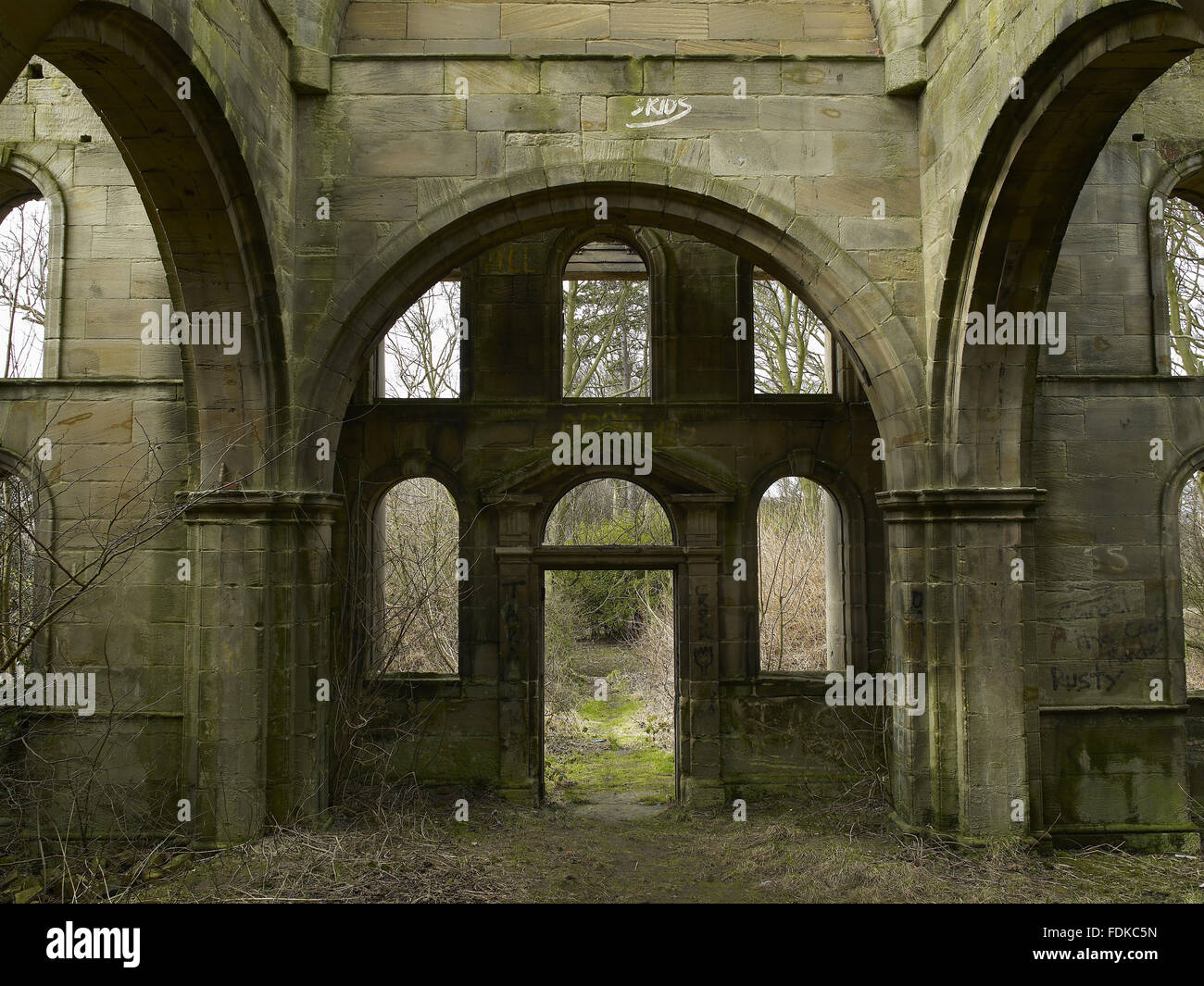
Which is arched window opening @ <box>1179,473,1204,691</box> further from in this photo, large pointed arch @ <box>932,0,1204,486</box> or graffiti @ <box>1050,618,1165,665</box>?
large pointed arch @ <box>932,0,1204,486</box>

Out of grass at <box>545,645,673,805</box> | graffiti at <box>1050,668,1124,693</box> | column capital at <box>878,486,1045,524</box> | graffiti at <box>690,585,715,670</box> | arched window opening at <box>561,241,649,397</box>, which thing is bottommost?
grass at <box>545,645,673,805</box>

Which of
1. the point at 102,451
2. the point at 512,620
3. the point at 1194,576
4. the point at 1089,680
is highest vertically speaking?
the point at 102,451

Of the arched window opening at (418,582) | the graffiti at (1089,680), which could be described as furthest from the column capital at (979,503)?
the arched window opening at (418,582)

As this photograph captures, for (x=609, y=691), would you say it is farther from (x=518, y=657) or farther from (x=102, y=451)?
(x=102, y=451)

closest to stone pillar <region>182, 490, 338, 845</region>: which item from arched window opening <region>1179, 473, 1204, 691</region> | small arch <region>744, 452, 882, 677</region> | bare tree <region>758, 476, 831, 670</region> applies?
small arch <region>744, 452, 882, 677</region>

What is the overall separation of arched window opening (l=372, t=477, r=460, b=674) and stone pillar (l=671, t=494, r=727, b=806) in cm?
232

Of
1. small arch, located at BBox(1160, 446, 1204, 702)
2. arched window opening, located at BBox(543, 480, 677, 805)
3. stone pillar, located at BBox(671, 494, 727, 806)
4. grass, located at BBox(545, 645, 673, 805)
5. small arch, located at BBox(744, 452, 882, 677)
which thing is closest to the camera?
small arch, located at BBox(1160, 446, 1204, 702)

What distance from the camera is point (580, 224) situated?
703 cm

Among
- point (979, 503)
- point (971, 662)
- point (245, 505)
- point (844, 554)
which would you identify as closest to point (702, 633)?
point (844, 554)

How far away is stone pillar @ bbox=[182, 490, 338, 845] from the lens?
5957mm


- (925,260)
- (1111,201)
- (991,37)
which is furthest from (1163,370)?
(991,37)

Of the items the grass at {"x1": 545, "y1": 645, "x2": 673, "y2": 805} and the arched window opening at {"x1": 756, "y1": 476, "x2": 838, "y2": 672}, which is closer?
the grass at {"x1": 545, "y1": 645, "x2": 673, "y2": 805}

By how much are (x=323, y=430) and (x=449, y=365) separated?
630cm

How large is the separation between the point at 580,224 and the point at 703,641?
13.8 ft
